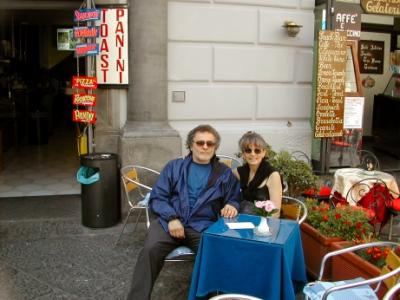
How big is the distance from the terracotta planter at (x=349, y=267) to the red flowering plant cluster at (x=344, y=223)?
0.41ft

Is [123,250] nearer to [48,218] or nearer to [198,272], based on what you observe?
[48,218]

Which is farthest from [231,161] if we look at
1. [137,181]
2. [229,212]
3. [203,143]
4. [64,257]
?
[229,212]

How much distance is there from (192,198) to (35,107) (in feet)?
29.4

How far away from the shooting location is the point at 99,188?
18.2 ft

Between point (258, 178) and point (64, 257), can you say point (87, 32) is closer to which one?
point (64, 257)

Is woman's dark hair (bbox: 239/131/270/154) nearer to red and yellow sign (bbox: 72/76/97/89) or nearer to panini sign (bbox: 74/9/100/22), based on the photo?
red and yellow sign (bbox: 72/76/97/89)

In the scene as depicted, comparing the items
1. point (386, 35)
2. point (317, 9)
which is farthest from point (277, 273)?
point (386, 35)

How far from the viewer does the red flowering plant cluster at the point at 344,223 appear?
14.1ft

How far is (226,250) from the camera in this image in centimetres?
322

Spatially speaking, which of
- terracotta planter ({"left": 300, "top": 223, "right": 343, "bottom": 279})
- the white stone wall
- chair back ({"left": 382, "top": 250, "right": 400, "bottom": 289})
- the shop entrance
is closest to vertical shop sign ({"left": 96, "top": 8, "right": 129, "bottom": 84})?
the white stone wall

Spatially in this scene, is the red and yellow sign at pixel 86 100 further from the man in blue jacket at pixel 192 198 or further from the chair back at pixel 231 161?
the man in blue jacket at pixel 192 198

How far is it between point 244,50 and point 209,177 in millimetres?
3096

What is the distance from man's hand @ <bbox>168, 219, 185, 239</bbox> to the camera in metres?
3.75

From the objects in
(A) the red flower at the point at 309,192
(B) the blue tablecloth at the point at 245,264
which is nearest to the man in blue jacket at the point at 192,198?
(B) the blue tablecloth at the point at 245,264
